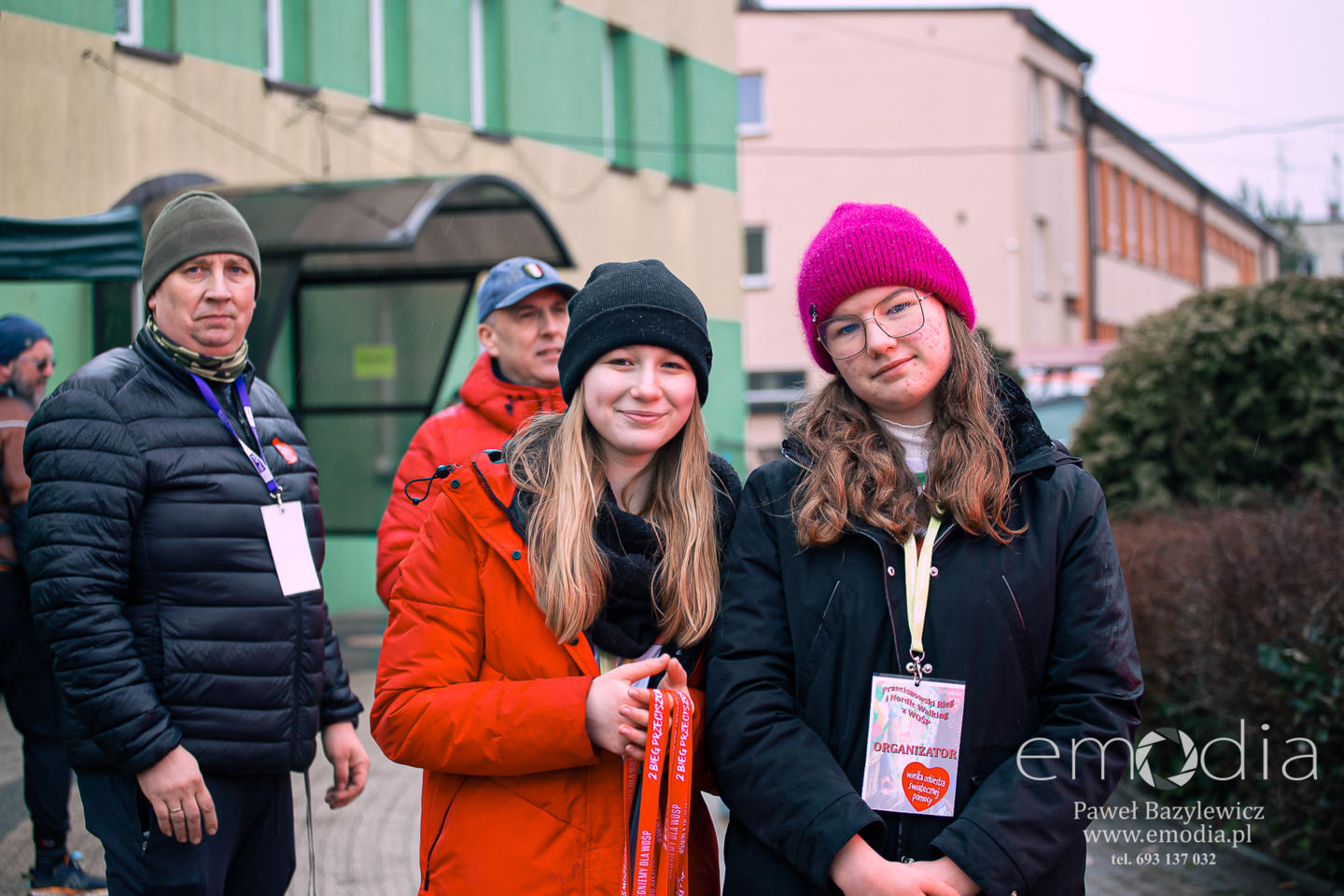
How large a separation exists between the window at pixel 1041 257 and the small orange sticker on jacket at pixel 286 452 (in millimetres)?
28472

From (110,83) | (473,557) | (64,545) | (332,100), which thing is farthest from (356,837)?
(332,100)

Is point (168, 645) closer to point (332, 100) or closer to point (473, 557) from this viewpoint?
point (473, 557)

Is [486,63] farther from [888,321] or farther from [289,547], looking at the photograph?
[888,321]

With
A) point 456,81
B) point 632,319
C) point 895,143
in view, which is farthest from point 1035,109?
point 632,319

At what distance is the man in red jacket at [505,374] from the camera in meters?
3.82

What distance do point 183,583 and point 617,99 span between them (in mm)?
13232

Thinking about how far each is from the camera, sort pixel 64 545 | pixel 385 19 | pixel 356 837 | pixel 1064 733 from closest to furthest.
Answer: pixel 1064 733
pixel 64 545
pixel 356 837
pixel 385 19

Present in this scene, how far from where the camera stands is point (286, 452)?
3.11m

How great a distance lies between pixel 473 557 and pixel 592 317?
1.73 feet

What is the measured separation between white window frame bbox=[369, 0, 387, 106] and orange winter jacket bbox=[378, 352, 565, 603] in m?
8.19

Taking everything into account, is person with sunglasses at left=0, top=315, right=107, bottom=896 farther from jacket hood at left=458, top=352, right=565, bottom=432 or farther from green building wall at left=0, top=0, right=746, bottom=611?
green building wall at left=0, top=0, right=746, bottom=611

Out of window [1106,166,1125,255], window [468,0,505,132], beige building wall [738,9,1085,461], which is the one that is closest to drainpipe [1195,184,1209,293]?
window [1106,166,1125,255]

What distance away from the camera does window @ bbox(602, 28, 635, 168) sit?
48.9 feet

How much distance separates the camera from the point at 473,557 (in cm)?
235
